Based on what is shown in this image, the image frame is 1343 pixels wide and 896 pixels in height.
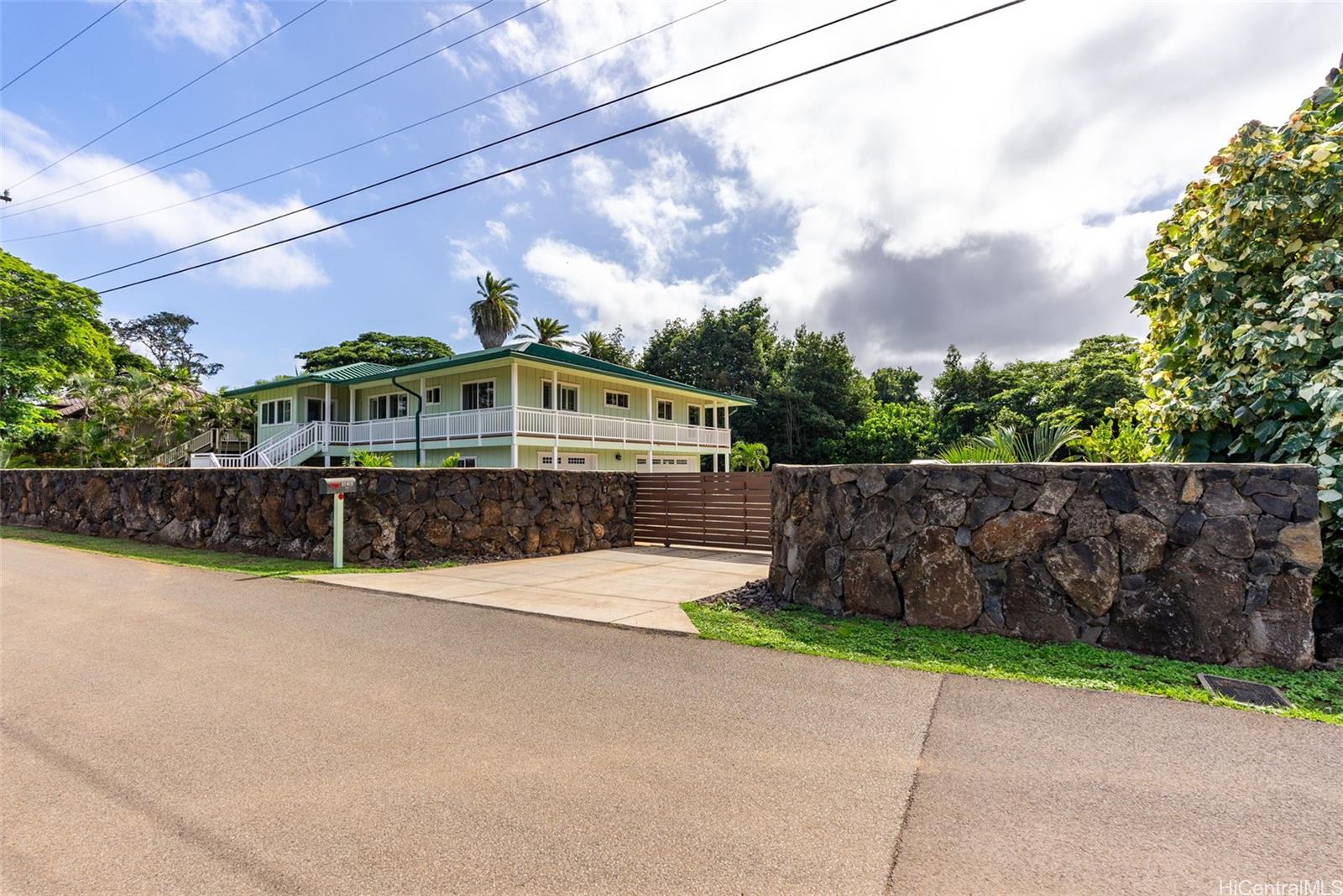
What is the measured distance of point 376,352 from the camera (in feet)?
141

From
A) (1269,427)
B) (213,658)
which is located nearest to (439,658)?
(213,658)

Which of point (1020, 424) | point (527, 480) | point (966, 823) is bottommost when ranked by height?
point (966, 823)

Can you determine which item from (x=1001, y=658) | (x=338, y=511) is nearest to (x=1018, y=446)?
(x=1001, y=658)

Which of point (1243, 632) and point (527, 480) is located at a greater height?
point (527, 480)

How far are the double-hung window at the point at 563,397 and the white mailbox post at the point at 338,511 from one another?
12316 mm

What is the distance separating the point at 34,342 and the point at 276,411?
312 inches

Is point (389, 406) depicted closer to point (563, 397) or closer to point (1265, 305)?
point (563, 397)

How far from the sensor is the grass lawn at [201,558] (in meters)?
9.49

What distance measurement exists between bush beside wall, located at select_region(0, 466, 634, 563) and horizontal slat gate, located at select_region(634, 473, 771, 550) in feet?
1.36

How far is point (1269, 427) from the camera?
17.9 ft

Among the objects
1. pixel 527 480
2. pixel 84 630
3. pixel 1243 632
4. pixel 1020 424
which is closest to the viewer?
pixel 1243 632

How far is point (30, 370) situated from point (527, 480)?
23389 millimetres

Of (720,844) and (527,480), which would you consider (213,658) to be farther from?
(527,480)

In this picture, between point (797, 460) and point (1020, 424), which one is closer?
point (1020, 424)
